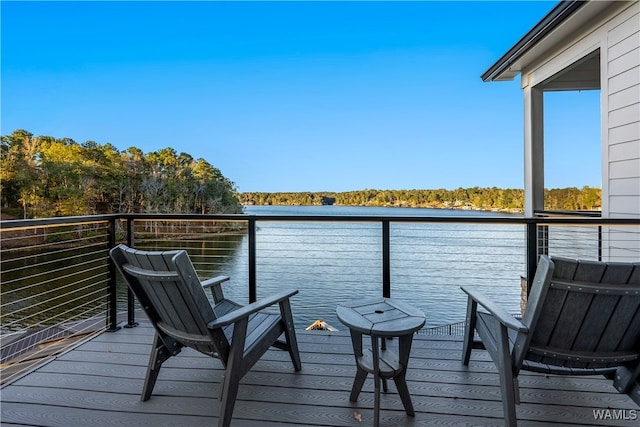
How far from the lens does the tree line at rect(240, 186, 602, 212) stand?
5.52 metres

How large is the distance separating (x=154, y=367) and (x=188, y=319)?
1.53ft

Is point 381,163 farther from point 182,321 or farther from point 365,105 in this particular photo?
point 182,321

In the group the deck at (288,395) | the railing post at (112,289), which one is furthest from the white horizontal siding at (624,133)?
the railing post at (112,289)

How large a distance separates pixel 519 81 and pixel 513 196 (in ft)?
11.9

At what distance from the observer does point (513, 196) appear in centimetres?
816

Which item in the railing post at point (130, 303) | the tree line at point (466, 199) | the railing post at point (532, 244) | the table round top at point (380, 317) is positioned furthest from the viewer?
the tree line at point (466, 199)

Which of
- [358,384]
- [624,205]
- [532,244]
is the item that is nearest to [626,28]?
[624,205]

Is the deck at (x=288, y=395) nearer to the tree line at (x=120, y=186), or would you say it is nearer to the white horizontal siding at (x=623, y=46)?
the white horizontal siding at (x=623, y=46)

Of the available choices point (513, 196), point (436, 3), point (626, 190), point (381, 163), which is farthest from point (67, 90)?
point (626, 190)

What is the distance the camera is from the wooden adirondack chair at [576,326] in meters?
1.39

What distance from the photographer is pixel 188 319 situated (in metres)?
1.73

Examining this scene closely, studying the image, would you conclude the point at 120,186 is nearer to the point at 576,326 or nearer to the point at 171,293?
the point at 171,293

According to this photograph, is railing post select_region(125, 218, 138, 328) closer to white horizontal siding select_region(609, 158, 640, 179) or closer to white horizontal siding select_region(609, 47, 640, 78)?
white horizontal siding select_region(609, 158, 640, 179)

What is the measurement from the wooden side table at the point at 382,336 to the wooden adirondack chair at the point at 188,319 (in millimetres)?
485
